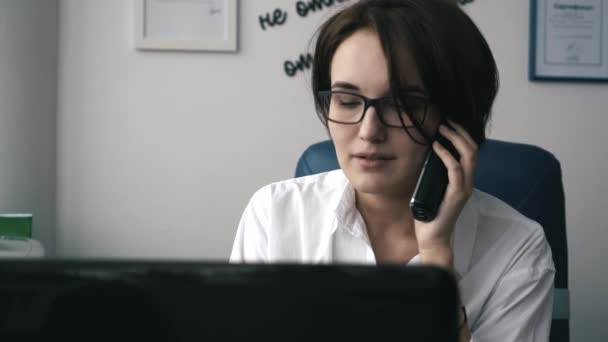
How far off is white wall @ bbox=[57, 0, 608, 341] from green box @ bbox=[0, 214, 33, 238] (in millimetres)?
354

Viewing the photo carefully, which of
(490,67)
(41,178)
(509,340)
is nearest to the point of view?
(509,340)

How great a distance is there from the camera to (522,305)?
38.8 inches

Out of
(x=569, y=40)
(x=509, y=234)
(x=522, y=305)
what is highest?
(x=569, y=40)

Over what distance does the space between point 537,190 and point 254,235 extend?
566 millimetres

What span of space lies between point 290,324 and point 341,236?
800mm

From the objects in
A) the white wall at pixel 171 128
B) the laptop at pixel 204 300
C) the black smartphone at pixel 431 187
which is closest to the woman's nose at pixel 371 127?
the black smartphone at pixel 431 187

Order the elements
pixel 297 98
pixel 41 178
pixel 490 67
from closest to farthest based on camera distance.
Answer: pixel 490 67
pixel 41 178
pixel 297 98

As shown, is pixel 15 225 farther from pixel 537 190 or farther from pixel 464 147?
pixel 537 190

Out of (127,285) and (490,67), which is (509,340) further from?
(127,285)

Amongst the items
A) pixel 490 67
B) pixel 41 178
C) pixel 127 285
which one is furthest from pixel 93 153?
pixel 127 285

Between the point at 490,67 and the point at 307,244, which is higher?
the point at 490,67

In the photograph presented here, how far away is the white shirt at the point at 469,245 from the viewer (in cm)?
99

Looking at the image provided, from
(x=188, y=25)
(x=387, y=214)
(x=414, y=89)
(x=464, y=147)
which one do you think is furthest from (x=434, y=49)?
(x=188, y=25)

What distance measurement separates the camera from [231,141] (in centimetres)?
184
